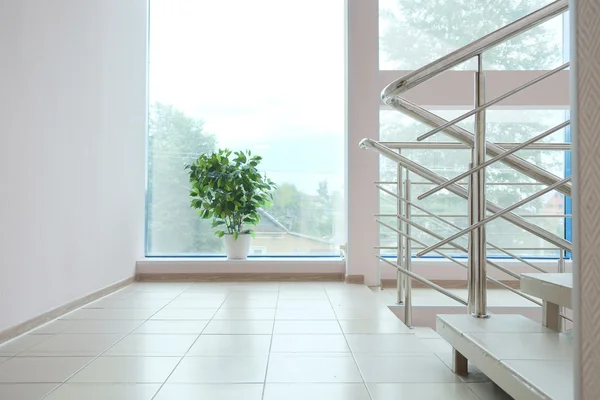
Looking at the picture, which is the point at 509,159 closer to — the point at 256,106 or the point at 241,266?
the point at 241,266

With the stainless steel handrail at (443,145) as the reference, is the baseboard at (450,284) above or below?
below

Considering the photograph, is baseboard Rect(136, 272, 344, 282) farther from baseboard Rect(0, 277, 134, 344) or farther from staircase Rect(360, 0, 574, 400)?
staircase Rect(360, 0, 574, 400)

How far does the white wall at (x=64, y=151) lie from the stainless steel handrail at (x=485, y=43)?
1.69m

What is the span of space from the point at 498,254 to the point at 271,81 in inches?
106

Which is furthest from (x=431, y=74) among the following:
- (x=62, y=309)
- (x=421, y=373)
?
(x=62, y=309)

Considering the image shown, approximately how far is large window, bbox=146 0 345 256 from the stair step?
294cm

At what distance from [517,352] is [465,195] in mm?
844

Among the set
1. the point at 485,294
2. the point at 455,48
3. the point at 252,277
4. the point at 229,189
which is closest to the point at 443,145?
the point at 485,294

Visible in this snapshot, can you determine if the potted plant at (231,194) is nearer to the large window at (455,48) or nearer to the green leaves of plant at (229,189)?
the green leaves of plant at (229,189)

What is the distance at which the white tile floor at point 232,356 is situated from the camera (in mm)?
1471

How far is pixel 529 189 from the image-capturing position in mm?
4398

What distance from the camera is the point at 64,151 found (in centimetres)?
266

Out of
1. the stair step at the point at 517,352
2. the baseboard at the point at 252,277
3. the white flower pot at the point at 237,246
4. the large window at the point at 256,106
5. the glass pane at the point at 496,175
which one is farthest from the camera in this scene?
the large window at the point at 256,106

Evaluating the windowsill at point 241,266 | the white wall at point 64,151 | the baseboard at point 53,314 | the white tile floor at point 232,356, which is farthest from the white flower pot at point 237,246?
the white tile floor at point 232,356
